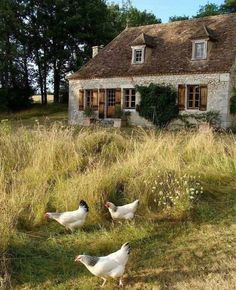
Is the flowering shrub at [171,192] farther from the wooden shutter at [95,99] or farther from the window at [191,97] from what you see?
the wooden shutter at [95,99]

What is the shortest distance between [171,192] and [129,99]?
758 inches

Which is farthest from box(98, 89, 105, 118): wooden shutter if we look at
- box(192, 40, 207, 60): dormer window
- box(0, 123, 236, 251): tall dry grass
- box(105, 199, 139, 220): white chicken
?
box(105, 199, 139, 220): white chicken

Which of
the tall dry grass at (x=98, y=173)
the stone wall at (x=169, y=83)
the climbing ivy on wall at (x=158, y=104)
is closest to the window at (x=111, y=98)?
the stone wall at (x=169, y=83)

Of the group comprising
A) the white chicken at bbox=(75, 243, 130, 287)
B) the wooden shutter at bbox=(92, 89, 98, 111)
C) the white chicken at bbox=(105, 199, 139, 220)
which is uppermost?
the wooden shutter at bbox=(92, 89, 98, 111)

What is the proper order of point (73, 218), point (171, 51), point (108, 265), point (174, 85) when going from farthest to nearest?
1. point (171, 51)
2. point (174, 85)
3. point (73, 218)
4. point (108, 265)

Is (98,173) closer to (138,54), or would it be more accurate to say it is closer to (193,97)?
(193,97)

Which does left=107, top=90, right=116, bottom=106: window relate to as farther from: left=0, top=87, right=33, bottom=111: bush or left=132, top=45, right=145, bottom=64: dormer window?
left=0, top=87, right=33, bottom=111: bush

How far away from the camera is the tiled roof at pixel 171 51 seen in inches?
853

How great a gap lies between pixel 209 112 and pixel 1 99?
1727 cm

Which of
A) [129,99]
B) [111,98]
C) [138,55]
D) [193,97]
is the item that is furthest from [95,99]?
[193,97]

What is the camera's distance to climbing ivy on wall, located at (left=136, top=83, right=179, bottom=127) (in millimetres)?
22500

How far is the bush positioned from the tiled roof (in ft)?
28.3

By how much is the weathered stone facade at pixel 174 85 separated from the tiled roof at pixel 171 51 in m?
0.31

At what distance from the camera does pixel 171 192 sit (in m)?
5.43
